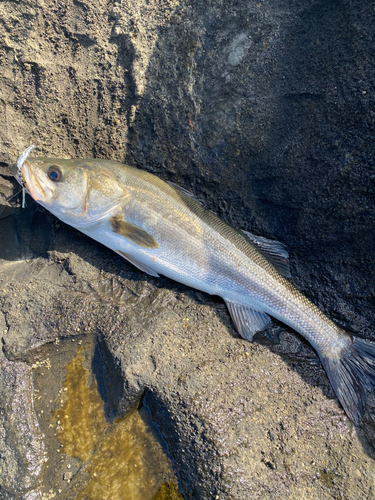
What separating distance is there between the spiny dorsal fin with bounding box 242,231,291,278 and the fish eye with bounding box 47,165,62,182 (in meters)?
1.94

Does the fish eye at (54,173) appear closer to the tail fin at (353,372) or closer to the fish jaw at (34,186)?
the fish jaw at (34,186)

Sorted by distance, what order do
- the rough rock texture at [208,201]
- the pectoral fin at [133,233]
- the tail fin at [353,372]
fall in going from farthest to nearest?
the pectoral fin at [133,233] → the tail fin at [353,372] → the rough rock texture at [208,201]

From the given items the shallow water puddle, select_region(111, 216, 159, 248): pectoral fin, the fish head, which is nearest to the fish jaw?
the fish head

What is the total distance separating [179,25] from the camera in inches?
112

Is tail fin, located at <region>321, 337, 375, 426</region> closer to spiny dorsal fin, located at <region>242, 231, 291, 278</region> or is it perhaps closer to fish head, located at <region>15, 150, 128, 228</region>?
A: spiny dorsal fin, located at <region>242, 231, 291, 278</region>

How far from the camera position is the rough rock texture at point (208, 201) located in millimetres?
2328

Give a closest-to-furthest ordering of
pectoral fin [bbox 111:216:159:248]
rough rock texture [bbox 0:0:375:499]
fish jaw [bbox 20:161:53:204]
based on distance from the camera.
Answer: rough rock texture [bbox 0:0:375:499] → fish jaw [bbox 20:161:53:204] → pectoral fin [bbox 111:216:159:248]

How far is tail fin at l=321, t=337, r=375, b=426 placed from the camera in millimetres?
2555

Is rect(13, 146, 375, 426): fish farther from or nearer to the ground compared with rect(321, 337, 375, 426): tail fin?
farther from the ground

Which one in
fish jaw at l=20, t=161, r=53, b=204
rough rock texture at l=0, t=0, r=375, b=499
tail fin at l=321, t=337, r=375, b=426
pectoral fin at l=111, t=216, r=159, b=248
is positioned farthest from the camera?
pectoral fin at l=111, t=216, r=159, b=248

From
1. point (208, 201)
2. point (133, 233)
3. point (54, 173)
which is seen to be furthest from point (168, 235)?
point (54, 173)

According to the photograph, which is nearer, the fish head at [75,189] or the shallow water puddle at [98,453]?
the shallow water puddle at [98,453]

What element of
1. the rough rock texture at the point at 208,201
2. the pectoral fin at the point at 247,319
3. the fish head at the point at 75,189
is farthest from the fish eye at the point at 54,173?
the pectoral fin at the point at 247,319

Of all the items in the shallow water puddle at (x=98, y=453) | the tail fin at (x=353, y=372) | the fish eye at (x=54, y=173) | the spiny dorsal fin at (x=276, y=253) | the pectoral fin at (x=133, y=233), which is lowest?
the shallow water puddle at (x=98, y=453)
